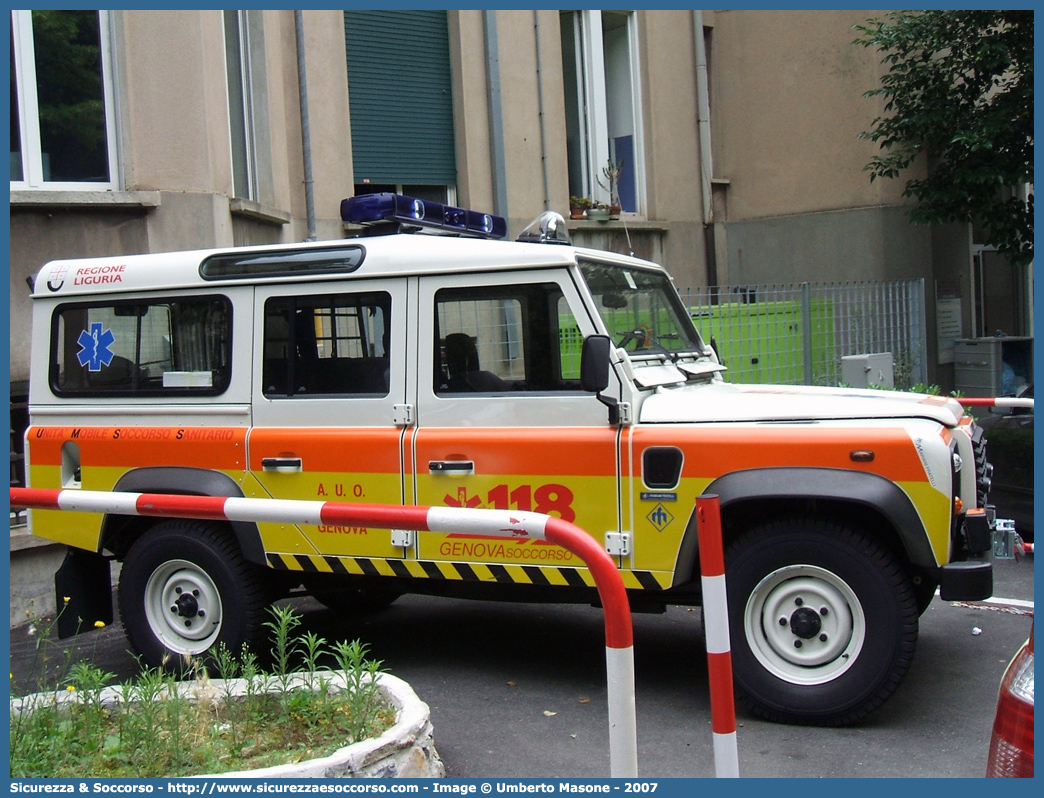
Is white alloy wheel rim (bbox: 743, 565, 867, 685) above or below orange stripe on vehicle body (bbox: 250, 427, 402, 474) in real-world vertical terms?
below

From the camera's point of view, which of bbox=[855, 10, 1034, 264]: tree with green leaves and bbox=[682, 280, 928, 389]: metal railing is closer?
bbox=[682, 280, 928, 389]: metal railing

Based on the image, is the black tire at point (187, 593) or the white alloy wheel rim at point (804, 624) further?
the black tire at point (187, 593)

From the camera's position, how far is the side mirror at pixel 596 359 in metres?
4.44

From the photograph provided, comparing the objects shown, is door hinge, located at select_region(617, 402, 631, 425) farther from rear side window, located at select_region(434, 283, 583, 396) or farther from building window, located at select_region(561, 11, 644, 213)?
building window, located at select_region(561, 11, 644, 213)

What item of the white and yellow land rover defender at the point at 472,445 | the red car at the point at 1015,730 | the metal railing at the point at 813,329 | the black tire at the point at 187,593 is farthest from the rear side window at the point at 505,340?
the metal railing at the point at 813,329

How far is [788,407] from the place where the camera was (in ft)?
15.2

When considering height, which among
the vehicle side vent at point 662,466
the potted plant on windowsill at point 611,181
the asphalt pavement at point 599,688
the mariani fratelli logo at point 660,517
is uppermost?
the potted plant on windowsill at point 611,181

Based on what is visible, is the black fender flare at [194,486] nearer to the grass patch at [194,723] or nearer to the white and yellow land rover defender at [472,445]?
the white and yellow land rover defender at [472,445]

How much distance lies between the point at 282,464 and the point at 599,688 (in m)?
2.03

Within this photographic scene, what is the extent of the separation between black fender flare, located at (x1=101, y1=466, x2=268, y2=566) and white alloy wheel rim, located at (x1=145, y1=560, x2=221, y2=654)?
0.33m

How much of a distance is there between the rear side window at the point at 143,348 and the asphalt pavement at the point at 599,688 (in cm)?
157

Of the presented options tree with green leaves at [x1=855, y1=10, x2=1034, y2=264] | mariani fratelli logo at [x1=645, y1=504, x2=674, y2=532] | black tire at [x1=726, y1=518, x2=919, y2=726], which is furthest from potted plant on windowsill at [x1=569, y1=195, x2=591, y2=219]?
black tire at [x1=726, y1=518, x2=919, y2=726]

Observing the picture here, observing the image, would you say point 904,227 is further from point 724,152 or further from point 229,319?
point 229,319

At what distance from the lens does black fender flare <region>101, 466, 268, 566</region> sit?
5281mm
